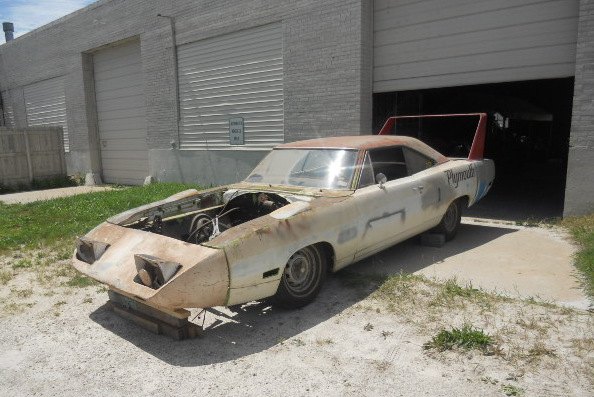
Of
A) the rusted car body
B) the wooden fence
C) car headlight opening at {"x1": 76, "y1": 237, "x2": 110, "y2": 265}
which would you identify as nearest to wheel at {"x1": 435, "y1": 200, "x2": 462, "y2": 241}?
the rusted car body

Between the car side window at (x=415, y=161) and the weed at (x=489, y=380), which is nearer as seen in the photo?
the weed at (x=489, y=380)

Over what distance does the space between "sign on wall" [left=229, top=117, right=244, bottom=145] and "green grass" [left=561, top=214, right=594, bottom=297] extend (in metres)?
7.26

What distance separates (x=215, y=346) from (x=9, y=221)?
6.69 m

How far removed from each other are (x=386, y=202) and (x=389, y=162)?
0.76 m

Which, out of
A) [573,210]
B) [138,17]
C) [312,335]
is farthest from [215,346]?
[138,17]

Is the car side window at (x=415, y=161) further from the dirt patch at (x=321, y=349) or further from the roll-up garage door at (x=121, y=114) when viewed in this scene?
the roll-up garage door at (x=121, y=114)

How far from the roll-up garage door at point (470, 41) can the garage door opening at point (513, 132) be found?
1.10 meters

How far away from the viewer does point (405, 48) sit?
8.62m

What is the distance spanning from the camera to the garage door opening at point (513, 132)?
909 centimetres

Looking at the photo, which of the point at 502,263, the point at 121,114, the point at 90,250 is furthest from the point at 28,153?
the point at 502,263

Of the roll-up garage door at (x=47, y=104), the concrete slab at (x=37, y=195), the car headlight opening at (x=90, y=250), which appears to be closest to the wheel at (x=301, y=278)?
the car headlight opening at (x=90, y=250)

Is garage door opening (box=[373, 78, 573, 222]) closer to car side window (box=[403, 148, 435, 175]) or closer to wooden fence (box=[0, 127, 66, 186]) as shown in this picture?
car side window (box=[403, 148, 435, 175])

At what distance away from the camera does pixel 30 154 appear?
559 inches

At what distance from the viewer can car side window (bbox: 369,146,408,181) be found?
4990 millimetres
